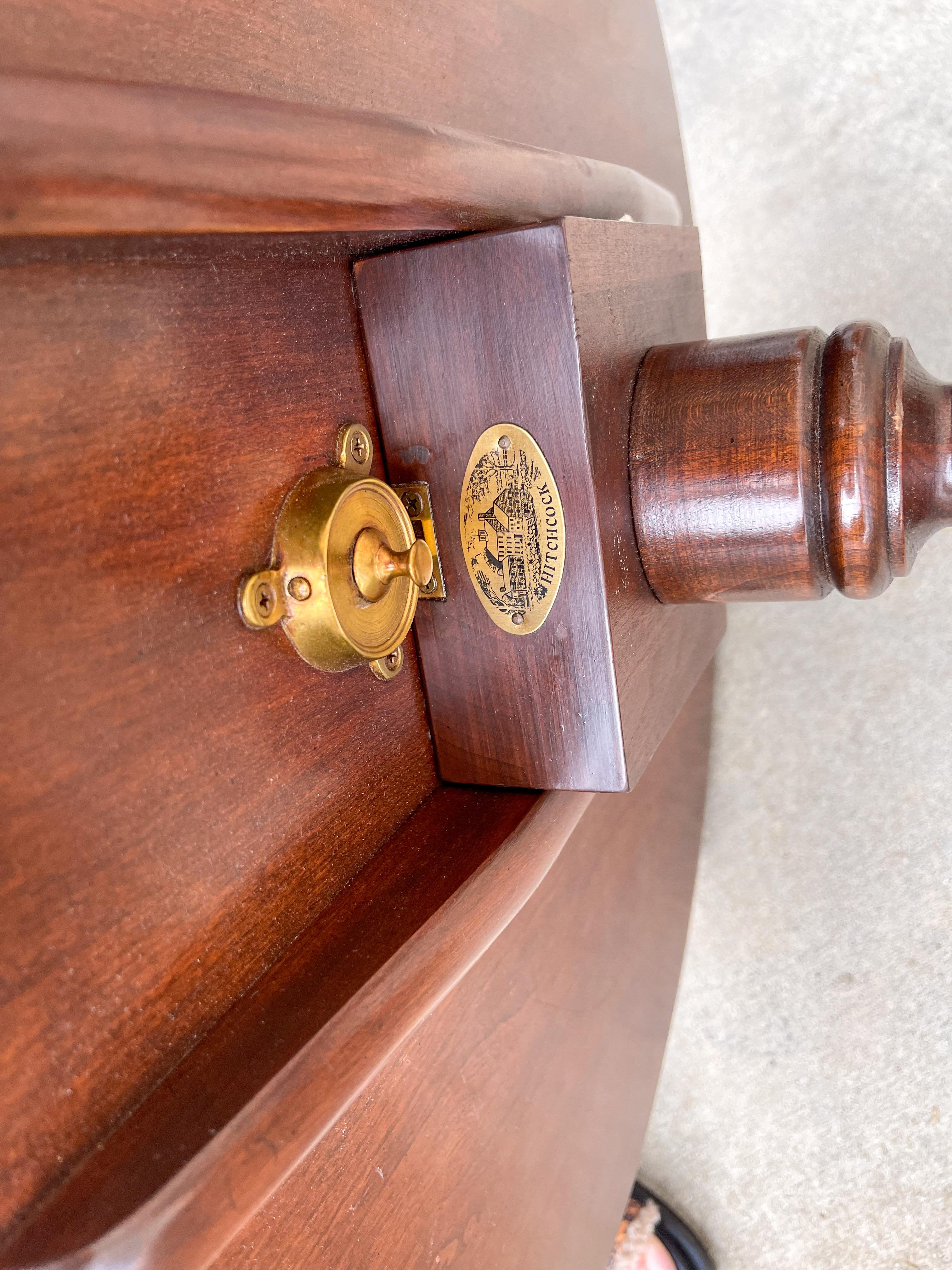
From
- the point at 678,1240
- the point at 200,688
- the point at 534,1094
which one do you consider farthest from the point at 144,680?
the point at 678,1240

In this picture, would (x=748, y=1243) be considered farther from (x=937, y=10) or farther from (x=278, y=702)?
(x=937, y=10)

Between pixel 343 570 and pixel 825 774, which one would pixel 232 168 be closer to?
pixel 343 570

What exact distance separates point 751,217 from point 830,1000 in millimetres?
1110

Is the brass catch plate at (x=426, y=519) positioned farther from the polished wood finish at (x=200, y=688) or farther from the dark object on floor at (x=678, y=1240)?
the dark object on floor at (x=678, y=1240)

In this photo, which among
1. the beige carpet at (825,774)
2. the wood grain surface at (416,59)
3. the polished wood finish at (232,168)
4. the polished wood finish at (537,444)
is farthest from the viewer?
the beige carpet at (825,774)

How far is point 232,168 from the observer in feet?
1.36

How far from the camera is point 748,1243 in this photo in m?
1.41

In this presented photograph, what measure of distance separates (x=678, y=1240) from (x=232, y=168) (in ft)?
5.16

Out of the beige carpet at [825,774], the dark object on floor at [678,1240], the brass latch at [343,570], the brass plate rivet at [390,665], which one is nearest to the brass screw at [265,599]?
the brass latch at [343,570]

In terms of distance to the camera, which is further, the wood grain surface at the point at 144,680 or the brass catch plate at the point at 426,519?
the brass catch plate at the point at 426,519

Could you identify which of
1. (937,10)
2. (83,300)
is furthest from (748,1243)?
(937,10)

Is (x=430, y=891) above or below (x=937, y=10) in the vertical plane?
below

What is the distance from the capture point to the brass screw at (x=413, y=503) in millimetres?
640

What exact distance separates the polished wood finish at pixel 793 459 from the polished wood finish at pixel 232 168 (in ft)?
0.55
